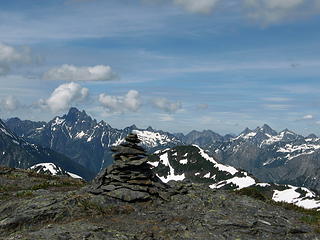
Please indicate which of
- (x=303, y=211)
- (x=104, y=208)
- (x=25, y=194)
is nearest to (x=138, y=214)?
(x=104, y=208)

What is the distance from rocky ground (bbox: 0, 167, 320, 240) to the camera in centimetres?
1923

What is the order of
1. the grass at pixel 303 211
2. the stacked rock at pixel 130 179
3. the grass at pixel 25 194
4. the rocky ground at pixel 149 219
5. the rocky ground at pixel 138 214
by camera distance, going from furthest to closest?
the grass at pixel 25 194 < the stacked rock at pixel 130 179 < the grass at pixel 303 211 < the rocky ground at pixel 138 214 < the rocky ground at pixel 149 219

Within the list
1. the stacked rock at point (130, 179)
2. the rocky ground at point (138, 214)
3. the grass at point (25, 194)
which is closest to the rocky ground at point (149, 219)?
the rocky ground at point (138, 214)

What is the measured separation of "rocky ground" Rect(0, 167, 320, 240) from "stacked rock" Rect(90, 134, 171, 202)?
0.59m

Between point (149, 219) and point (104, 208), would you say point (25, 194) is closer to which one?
point (104, 208)

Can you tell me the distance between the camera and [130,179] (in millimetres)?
26391

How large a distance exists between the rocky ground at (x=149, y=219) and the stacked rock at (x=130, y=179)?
0.59 meters

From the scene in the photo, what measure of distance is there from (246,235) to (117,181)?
1030cm

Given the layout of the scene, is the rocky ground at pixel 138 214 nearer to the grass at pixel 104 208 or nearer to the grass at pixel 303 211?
the grass at pixel 104 208

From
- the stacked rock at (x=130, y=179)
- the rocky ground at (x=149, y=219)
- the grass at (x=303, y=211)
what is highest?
the stacked rock at (x=130, y=179)

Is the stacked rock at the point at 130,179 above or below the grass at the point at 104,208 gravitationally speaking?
above

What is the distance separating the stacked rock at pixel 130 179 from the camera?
2500 centimetres

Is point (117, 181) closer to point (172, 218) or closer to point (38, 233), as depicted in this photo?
point (172, 218)

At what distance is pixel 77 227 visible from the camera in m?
19.3
